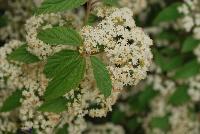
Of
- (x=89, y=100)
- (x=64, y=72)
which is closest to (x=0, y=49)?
(x=89, y=100)

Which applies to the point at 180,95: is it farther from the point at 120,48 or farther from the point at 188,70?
the point at 120,48

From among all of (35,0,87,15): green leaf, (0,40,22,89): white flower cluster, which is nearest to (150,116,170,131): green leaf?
(0,40,22,89): white flower cluster

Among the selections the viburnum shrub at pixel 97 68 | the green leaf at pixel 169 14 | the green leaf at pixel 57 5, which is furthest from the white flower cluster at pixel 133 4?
the green leaf at pixel 57 5

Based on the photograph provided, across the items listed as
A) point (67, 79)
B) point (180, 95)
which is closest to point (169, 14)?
point (180, 95)

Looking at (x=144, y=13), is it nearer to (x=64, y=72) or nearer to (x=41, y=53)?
(x=41, y=53)

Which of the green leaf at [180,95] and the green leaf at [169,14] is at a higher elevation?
the green leaf at [169,14]

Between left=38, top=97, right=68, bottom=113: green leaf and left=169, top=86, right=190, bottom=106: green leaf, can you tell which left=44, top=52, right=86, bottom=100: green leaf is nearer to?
left=38, top=97, right=68, bottom=113: green leaf

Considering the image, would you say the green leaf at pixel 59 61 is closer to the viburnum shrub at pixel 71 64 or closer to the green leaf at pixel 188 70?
the viburnum shrub at pixel 71 64
